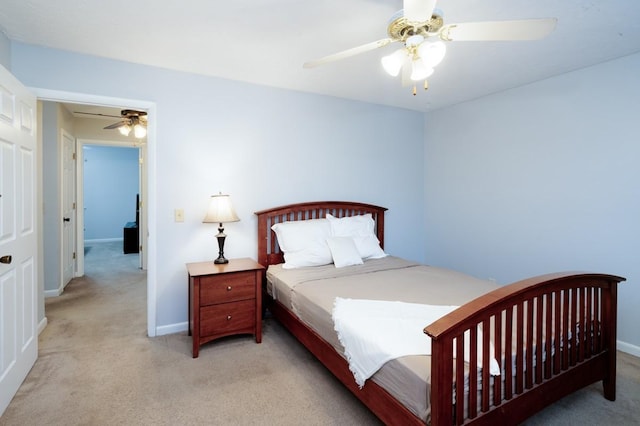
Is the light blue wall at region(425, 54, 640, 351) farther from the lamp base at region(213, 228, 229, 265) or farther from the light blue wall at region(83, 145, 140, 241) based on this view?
the light blue wall at region(83, 145, 140, 241)

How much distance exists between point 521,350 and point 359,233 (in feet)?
6.74

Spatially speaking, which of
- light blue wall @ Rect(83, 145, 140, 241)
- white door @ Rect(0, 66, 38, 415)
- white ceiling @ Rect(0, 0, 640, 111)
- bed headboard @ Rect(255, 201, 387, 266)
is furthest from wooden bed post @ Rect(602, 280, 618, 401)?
light blue wall @ Rect(83, 145, 140, 241)

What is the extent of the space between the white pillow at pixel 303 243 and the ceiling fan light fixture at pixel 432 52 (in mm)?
1903

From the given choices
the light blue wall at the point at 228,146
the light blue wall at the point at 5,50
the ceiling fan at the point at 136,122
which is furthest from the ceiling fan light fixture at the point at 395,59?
the ceiling fan at the point at 136,122

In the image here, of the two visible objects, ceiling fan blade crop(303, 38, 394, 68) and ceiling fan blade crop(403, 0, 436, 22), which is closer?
ceiling fan blade crop(403, 0, 436, 22)

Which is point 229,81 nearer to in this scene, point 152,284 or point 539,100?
point 152,284

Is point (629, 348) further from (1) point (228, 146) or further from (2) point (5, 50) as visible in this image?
(2) point (5, 50)

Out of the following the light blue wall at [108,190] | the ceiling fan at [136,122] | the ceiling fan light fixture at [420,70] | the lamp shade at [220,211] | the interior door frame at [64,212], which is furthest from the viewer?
the light blue wall at [108,190]

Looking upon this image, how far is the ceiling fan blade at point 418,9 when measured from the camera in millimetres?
1436

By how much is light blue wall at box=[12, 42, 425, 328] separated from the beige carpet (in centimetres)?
59

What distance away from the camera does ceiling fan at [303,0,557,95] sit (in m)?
1.50

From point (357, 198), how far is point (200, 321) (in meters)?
2.26

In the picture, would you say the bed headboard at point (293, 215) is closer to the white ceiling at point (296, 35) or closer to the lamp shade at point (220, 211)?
the lamp shade at point (220, 211)

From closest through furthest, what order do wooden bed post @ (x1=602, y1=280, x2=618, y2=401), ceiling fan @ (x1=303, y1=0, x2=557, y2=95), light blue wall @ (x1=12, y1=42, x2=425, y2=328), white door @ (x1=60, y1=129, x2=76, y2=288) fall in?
ceiling fan @ (x1=303, y1=0, x2=557, y2=95) → wooden bed post @ (x1=602, y1=280, x2=618, y2=401) → light blue wall @ (x1=12, y1=42, x2=425, y2=328) → white door @ (x1=60, y1=129, x2=76, y2=288)
